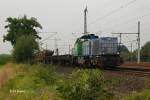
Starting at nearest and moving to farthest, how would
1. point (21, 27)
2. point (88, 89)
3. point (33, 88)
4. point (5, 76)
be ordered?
point (88, 89) → point (33, 88) → point (5, 76) → point (21, 27)

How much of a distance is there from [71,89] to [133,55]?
88498 mm

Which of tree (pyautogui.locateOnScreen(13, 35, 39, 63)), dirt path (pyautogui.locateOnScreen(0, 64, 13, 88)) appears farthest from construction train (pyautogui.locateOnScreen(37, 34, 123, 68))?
tree (pyautogui.locateOnScreen(13, 35, 39, 63))

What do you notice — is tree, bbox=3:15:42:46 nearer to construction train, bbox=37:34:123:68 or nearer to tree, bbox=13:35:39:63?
tree, bbox=13:35:39:63

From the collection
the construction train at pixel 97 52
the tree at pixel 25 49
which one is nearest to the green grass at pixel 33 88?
the construction train at pixel 97 52

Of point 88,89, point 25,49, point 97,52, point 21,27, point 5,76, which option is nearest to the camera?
point 88,89

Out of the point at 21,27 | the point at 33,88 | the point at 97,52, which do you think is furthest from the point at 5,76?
the point at 21,27

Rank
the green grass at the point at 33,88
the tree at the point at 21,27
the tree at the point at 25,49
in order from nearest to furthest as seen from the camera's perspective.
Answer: the green grass at the point at 33,88 < the tree at the point at 25,49 < the tree at the point at 21,27

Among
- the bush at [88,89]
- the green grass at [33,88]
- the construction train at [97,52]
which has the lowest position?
the green grass at [33,88]

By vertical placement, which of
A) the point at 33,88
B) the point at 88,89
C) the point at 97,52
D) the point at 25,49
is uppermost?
the point at 25,49

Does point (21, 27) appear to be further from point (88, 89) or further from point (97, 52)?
point (88, 89)

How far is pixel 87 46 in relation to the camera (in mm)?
45781

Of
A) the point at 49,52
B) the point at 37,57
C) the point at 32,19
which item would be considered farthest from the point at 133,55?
the point at 37,57

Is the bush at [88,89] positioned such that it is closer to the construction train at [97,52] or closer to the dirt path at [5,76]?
Result: the dirt path at [5,76]

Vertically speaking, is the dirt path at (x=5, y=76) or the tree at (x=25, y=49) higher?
the tree at (x=25, y=49)
